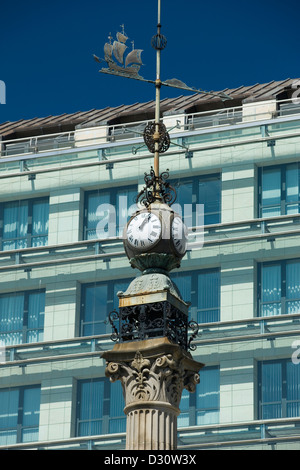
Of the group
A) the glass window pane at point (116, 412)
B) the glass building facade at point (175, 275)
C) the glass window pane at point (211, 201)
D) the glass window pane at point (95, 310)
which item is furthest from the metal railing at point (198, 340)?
the glass window pane at point (211, 201)

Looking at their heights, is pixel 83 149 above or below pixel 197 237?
above

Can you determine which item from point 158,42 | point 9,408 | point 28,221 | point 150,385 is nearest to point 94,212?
point 28,221

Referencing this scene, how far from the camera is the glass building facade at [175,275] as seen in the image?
90812 millimetres

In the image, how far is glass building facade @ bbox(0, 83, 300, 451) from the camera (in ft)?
298

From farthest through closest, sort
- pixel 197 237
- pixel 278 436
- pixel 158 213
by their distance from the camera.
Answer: pixel 197 237 < pixel 278 436 < pixel 158 213

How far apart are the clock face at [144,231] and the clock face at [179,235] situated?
412 millimetres

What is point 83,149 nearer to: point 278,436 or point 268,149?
point 268,149

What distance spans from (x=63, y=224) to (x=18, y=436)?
40.0 ft

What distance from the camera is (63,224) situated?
98.9 m

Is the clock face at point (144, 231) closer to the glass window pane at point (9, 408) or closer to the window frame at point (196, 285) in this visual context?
the window frame at point (196, 285)

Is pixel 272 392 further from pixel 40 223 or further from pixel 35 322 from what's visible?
pixel 40 223

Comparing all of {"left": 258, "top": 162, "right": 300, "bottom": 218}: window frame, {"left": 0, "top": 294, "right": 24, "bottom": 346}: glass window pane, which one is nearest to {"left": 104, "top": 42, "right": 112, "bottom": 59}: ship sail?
{"left": 258, "top": 162, "right": 300, "bottom": 218}: window frame

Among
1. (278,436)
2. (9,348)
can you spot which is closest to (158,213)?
(278,436)

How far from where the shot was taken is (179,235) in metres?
45.2
